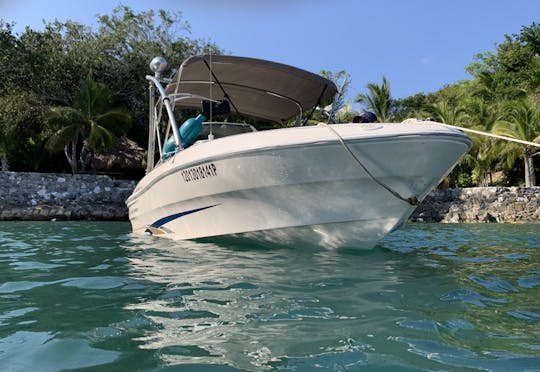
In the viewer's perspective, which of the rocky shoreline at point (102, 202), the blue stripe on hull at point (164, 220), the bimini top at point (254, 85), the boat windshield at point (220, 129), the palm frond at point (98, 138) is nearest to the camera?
the blue stripe on hull at point (164, 220)

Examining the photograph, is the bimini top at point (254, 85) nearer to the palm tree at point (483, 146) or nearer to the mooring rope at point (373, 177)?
the mooring rope at point (373, 177)

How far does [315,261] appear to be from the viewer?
12.9 feet

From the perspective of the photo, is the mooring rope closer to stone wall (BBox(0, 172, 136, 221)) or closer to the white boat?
the white boat

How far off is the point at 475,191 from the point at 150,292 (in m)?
15.3

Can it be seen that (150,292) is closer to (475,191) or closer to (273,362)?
(273,362)

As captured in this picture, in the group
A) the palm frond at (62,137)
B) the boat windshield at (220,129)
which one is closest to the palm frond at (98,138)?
the palm frond at (62,137)

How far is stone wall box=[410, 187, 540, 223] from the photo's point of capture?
14.7 m

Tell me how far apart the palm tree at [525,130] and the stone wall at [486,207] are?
1422 mm

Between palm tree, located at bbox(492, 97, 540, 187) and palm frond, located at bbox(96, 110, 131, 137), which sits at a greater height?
palm frond, located at bbox(96, 110, 131, 137)

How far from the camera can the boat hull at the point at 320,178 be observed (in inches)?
154

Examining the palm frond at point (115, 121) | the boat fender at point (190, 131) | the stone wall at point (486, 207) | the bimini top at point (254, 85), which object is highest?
the palm frond at point (115, 121)

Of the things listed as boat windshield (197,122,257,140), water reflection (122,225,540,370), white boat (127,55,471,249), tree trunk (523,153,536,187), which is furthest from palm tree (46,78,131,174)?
tree trunk (523,153,536,187)

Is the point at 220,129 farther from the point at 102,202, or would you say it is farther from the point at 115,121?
the point at 115,121

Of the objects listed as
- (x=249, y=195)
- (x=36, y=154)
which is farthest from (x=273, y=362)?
(x=36, y=154)
